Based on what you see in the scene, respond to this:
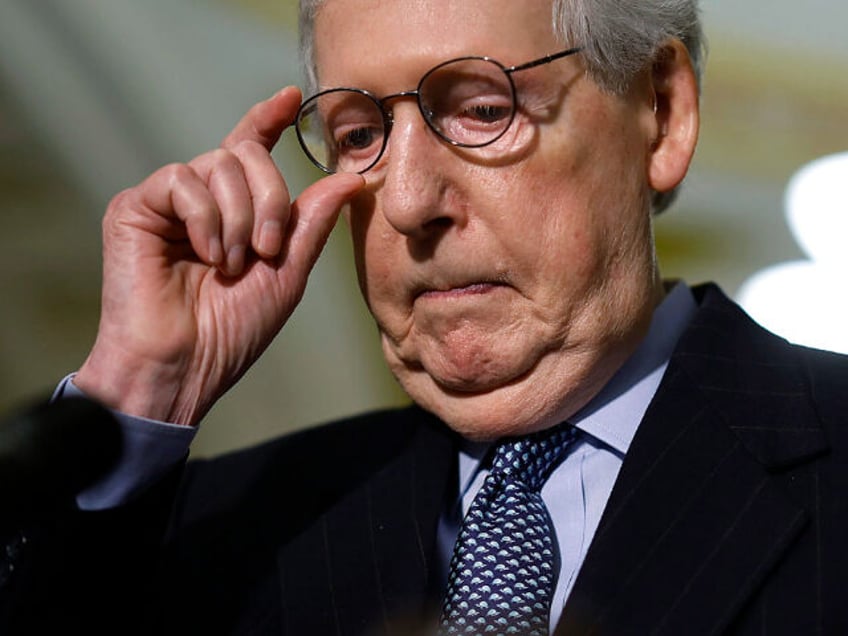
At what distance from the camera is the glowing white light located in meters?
3.15

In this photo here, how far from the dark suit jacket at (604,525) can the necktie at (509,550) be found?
0.21 feet

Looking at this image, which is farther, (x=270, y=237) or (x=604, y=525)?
(x=270, y=237)

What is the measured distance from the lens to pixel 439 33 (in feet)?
5.04

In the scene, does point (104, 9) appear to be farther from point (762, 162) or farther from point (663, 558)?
point (663, 558)

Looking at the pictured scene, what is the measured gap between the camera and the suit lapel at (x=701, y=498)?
144cm

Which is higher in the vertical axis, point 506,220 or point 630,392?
point 506,220

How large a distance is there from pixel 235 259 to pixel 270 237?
2.4 inches

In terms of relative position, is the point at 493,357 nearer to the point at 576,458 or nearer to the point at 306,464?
the point at 576,458

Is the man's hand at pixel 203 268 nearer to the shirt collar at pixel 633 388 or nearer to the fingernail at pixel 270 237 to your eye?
the fingernail at pixel 270 237

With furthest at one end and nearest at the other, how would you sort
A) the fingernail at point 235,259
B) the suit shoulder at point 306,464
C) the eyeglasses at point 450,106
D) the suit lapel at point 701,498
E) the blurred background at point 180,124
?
the blurred background at point 180,124 → the suit shoulder at point 306,464 → the fingernail at point 235,259 → the eyeglasses at point 450,106 → the suit lapel at point 701,498

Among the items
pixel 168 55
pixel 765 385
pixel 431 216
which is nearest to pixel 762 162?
pixel 168 55

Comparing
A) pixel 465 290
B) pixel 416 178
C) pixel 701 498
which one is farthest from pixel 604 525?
pixel 416 178

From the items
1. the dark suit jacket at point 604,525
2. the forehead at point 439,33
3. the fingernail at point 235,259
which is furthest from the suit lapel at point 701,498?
the fingernail at point 235,259

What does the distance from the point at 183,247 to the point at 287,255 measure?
6.3 inches
